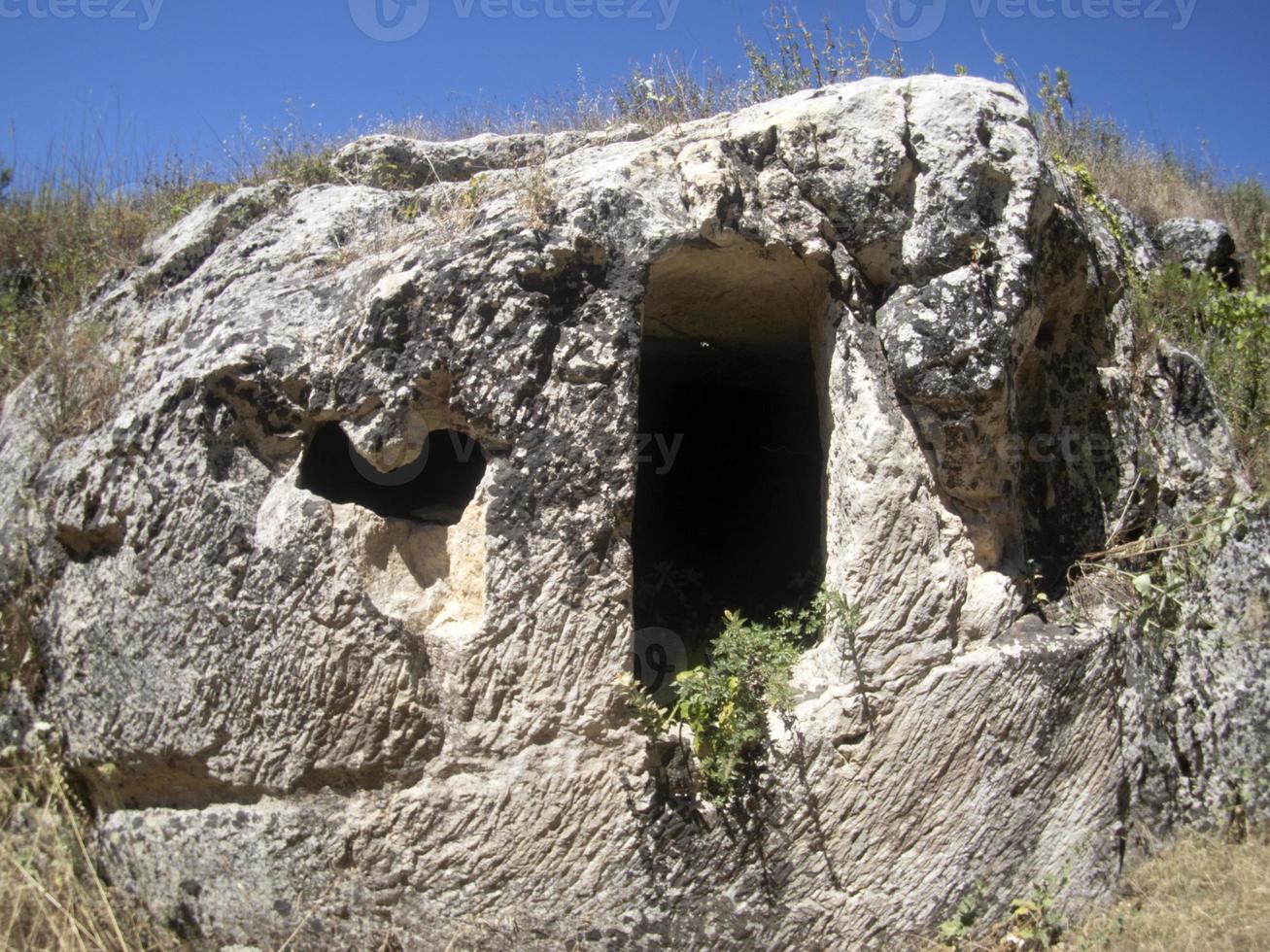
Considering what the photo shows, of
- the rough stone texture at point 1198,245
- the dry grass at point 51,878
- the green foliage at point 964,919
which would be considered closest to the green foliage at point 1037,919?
the green foliage at point 964,919

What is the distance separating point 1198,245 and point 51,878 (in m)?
7.91

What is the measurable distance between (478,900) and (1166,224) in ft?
23.3

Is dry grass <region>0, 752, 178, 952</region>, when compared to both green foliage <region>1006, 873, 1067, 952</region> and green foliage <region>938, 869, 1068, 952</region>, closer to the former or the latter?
green foliage <region>938, 869, 1068, 952</region>

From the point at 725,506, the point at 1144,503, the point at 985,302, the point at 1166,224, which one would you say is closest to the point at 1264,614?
the point at 1144,503

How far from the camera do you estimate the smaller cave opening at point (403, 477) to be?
3594 millimetres

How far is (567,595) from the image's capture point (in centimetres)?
328

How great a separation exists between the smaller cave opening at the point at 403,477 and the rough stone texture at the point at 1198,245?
5.91 metres

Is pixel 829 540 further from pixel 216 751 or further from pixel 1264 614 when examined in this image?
pixel 216 751

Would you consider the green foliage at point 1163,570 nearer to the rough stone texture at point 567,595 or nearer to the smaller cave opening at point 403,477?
the rough stone texture at point 567,595

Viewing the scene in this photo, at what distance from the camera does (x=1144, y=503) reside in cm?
423

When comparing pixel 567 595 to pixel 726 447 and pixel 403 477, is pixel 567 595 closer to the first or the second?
pixel 403 477

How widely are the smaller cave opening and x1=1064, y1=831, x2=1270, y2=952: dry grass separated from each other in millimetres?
2694

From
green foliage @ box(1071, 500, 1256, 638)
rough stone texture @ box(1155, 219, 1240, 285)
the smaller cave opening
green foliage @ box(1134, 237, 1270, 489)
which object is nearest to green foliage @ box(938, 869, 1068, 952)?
green foliage @ box(1071, 500, 1256, 638)

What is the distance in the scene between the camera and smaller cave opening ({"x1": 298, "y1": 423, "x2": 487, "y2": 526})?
11.8ft
